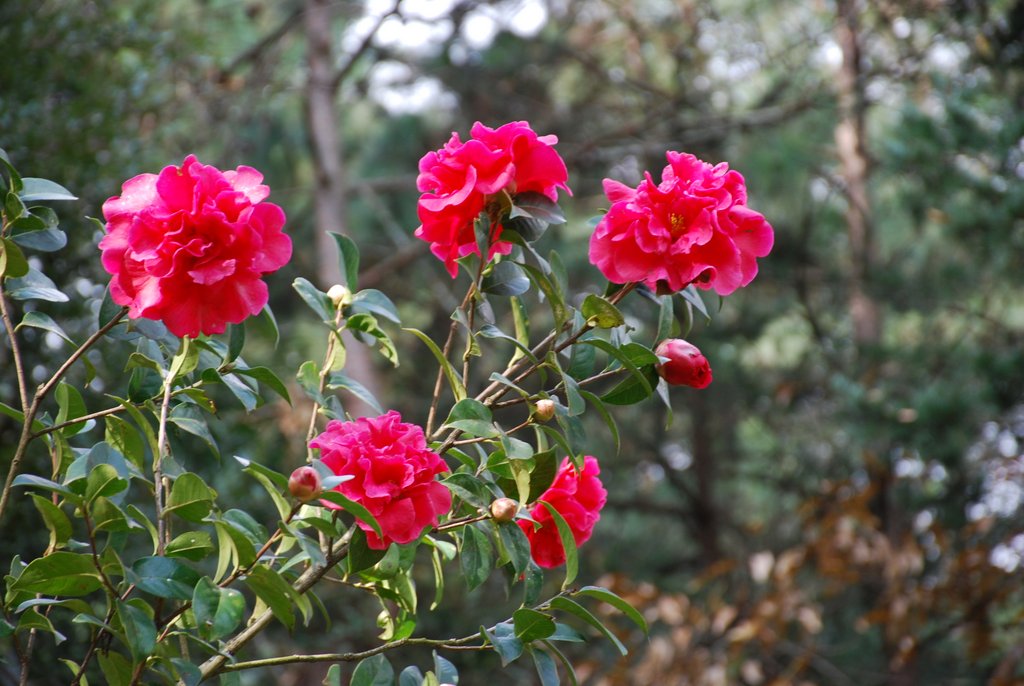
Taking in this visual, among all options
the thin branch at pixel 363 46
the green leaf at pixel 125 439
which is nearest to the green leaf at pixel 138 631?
the green leaf at pixel 125 439

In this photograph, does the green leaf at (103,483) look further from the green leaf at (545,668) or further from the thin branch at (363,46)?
the thin branch at (363,46)

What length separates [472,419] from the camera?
85cm

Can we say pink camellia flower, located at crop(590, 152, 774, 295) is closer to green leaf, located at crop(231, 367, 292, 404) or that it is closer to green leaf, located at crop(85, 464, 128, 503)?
green leaf, located at crop(231, 367, 292, 404)

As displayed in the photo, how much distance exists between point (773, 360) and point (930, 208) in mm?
1711

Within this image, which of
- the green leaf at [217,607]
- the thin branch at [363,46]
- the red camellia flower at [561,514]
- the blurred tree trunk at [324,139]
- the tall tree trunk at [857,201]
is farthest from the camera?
the tall tree trunk at [857,201]

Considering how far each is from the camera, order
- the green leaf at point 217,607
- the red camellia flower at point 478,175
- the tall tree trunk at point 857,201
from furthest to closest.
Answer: the tall tree trunk at point 857,201
the red camellia flower at point 478,175
the green leaf at point 217,607

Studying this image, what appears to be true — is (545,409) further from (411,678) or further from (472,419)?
(411,678)

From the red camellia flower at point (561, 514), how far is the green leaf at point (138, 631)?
0.33 metres

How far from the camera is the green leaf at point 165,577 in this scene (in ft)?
2.57

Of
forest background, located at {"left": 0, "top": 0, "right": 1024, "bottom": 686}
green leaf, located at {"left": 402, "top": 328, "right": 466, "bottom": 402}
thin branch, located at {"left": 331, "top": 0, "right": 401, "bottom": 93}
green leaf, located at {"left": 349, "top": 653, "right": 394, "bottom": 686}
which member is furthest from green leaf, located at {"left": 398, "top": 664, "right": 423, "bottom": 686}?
thin branch, located at {"left": 331, "top": 0, "right": 401, "bottom": 93}

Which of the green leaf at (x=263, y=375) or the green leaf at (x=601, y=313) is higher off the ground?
the green leaf at (x=601, y=313)

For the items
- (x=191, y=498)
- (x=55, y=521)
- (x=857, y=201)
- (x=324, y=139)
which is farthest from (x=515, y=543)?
(x=857, y=201)

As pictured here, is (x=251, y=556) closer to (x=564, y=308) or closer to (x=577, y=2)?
(x=564, y=308)

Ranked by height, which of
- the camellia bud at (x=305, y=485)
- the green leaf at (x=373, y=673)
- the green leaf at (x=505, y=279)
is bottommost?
the green leaf at (x=373, y=673)
